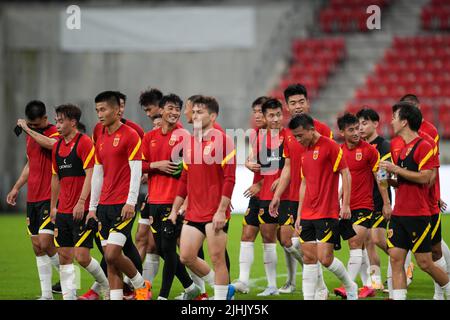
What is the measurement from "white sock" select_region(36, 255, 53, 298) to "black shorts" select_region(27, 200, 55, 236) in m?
0.35

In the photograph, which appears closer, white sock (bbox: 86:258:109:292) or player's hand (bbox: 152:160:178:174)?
white sock (bbox: 86:258:109:292)

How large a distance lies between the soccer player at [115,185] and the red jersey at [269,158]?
2271mm

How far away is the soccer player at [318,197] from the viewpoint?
31.1ft

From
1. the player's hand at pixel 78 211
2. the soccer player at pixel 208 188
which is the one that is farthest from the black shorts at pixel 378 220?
the player's hand at pixel 78 211

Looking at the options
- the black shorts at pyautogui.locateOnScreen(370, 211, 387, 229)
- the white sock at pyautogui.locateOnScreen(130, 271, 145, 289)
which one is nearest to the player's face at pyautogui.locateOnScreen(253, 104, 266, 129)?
the black shorts at pyautogui.locateOnScreen(370, 211, 387, 229)

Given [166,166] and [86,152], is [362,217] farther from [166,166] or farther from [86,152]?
[86,152]

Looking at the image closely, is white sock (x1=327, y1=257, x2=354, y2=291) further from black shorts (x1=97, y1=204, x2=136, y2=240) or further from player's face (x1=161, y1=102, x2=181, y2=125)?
player's face (x1=161, y1=102, x2=181, y2=125)

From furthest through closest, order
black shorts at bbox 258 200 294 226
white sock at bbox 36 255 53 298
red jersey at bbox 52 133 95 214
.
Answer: black shorts at bbox 258 200 294 226 < white sock at bbox 36 255 53 298 < red jersey at bbox 52 133 95 214

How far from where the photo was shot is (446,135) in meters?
22.8

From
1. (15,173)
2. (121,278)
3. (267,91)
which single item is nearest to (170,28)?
(267,91)

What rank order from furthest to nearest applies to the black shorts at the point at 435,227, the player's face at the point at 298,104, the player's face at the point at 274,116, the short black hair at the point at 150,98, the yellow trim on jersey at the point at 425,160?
the short black hair at the point at 150,98
the player's face at the point at 274,116
the player's face at the point at 298,104
the black shorts at the point at 435,227
the yellow trim on jersey at the point at 425,160

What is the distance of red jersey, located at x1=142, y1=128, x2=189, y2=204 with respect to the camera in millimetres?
10630

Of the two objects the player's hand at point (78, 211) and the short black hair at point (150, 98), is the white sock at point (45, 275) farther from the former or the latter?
the short black hair at point (150, 98)
